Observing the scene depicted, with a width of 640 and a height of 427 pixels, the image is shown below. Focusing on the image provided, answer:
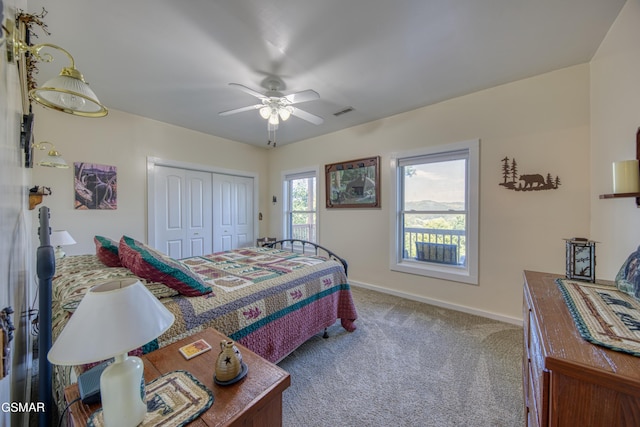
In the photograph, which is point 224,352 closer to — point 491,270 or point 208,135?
point 491,270

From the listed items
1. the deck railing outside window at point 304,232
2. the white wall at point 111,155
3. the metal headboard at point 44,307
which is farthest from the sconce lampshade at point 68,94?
the deck railing outside window at point 304,232

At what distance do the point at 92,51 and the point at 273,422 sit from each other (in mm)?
3014

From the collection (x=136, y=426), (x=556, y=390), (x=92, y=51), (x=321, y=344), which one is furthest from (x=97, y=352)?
(x=92, y=51)

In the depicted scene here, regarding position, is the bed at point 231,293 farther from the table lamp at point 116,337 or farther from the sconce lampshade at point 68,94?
the sconce lampshade at point 68,94

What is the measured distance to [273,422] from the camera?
862 mm

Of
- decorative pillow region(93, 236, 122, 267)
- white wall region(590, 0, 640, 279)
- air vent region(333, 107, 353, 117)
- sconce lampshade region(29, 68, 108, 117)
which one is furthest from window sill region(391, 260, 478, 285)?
sconce lampshade region(29, 68, 108, 117)

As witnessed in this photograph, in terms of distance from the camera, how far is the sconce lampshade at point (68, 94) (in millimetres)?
1027

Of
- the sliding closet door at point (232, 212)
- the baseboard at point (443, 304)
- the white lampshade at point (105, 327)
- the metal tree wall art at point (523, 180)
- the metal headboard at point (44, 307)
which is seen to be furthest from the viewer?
the sliding closet door at point (232, 212)

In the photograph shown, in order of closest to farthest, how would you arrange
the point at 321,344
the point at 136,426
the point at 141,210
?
the point at 136,426, the point at 321,344, the point at 141,210

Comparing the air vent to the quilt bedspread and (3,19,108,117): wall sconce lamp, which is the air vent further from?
(3,19,108,117): wall sconce lamp

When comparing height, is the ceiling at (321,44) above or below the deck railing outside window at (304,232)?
above

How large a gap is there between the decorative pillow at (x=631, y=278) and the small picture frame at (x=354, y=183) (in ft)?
8.59

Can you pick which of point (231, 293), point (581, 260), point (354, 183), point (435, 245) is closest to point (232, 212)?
point (354, 183)

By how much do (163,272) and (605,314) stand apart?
6.75ft
